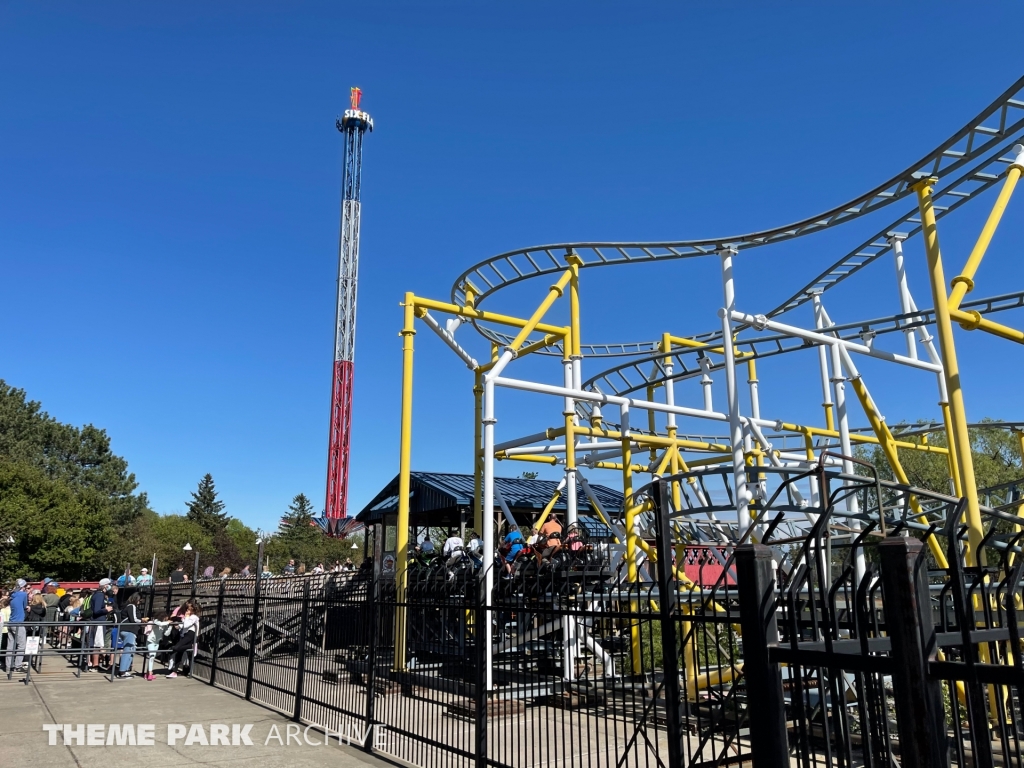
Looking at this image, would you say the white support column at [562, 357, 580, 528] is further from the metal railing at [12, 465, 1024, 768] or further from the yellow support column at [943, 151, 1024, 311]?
the yellow support column at [943, 151, 1024, 311]

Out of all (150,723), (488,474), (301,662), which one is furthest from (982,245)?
(150,723)

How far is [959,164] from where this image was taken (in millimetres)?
9586

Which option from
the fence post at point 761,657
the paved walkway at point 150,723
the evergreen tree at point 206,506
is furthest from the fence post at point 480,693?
the evergreen tree at point 206,506

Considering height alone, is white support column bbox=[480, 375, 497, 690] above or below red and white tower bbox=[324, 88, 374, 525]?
below

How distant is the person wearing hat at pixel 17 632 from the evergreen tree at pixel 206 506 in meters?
75.5

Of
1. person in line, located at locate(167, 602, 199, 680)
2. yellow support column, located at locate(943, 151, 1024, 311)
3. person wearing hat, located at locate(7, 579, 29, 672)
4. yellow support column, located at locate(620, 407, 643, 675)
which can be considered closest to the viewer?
Answer: yellow support column, located at locate(943, 151, 1024, 311)

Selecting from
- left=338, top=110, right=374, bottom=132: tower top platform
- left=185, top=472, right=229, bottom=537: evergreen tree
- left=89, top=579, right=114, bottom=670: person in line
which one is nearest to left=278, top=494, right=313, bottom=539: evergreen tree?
left=185, top=472, right=229, bottom=537: evergreen tree

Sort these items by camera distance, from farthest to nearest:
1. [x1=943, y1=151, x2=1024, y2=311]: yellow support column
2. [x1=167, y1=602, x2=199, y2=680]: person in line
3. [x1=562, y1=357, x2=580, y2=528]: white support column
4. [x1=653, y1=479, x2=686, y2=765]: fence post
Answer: [x1=167, y1=602, x2=199, y2=680]: person in line
[x1=562, y1=357, x2=580, y2=528]: white support column
[x1=943, y1=151, x2=1024, y2=311]: yellow support column
[x1=653, y1=479, x2=686, y2=765]: fence post

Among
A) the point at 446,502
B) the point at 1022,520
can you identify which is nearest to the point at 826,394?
the point at 446,502

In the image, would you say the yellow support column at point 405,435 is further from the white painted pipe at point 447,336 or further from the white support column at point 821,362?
the white support column at point 821,362

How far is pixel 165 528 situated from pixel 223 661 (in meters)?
64.0

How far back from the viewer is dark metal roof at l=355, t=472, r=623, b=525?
77.9 feet

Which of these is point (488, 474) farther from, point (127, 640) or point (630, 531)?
point (127, 640)

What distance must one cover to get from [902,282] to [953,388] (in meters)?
5.62
